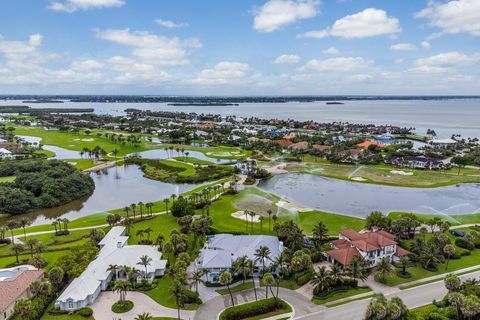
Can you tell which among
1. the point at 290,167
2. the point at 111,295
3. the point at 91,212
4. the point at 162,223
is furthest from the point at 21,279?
the point at 290,167

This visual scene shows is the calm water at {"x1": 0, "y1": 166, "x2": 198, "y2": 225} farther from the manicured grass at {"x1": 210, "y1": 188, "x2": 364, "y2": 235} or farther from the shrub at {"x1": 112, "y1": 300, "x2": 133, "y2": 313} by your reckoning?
the shrub at {"x1": 112, "y1": 300, "x2": 133, "y2": 313}

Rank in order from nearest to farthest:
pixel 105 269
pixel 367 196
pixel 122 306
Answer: pixel 122 306 < pixel 105 269 < pixel 367 196

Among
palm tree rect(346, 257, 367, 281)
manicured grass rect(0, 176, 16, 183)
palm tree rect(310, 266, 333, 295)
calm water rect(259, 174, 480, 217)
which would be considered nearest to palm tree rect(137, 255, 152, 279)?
palm tree rect(310, 266, 333, 295)

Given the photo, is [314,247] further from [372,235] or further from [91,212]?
[91,212]

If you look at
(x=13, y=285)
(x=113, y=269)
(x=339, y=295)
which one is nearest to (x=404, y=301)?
(x=339, y=295)

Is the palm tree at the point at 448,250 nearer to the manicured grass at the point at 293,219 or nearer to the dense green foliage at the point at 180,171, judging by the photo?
the manicured grass at the point at 293,219

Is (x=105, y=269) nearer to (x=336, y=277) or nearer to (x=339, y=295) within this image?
(x=336, y=277)

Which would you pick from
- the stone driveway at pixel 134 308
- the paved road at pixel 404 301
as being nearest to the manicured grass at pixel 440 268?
the paved road at pixel 404 301
